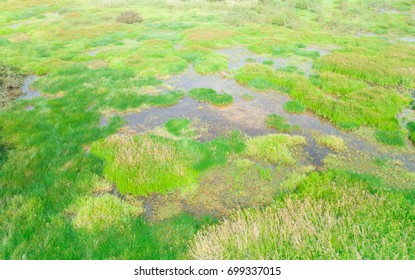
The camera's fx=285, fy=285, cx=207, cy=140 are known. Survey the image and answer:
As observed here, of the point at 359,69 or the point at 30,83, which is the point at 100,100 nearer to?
the point at 30,83

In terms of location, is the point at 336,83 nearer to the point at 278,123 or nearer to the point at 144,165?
the point at 278,123

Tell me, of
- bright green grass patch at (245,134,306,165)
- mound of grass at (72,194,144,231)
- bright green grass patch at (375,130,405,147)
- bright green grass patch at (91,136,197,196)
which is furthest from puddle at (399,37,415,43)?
mound of grass at (72,194,144,231)

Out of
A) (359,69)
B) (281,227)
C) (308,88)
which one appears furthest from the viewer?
(359,69)

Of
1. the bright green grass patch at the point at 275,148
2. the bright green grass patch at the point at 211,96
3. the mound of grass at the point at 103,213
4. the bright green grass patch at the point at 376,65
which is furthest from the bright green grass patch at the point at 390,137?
the mound of grass at the point at 103,213

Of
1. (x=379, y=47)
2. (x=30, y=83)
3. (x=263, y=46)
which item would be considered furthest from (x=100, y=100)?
(x=379, y=47)

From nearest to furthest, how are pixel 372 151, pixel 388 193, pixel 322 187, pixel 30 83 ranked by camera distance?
pixel 388 193 → pixel 322 187 → pixel 372 151 → pixel 30 83

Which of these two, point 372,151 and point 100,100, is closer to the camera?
point 372,151

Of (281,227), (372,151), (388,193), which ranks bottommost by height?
(372,151)
